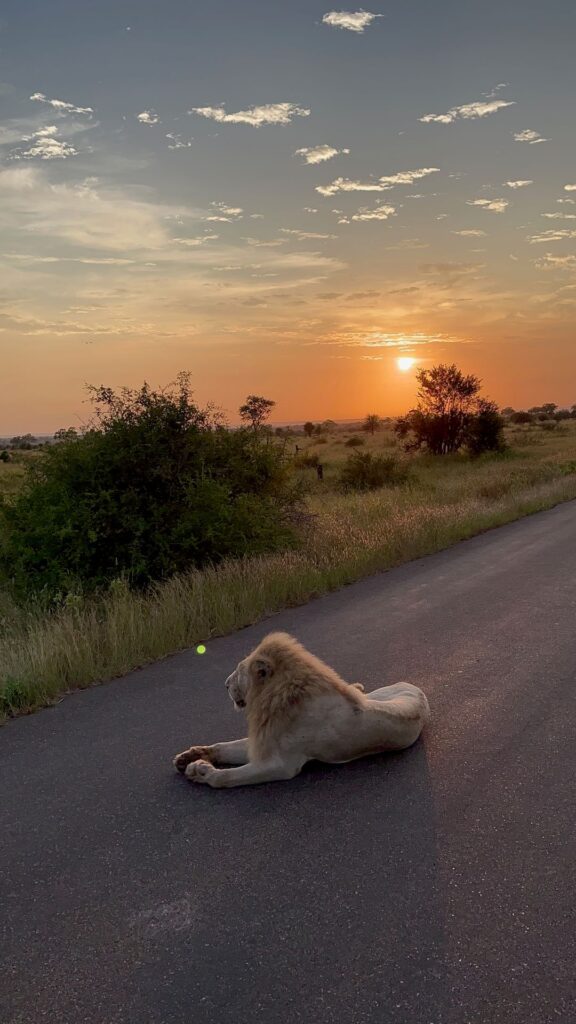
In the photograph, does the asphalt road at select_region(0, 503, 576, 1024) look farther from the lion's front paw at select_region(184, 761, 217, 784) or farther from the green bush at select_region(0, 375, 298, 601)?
the green bush at select_region(0, 375, 298, 601)

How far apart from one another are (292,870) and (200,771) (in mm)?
1050

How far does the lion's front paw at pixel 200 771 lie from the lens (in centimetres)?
438

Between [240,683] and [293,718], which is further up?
[240,683]

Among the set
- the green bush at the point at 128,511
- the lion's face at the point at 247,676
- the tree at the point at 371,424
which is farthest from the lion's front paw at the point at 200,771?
the tree at the point at 371,424

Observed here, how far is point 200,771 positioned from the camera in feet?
14.5

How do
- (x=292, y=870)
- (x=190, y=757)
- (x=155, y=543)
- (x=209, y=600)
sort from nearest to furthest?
(x=292, y=870) → (x=190, y=757) → (x=209, y=600) → (x=155, y=543)

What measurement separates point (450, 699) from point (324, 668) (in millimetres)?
1695

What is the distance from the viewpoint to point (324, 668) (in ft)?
14.5

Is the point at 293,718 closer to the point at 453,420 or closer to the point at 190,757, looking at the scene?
the point at 190,757

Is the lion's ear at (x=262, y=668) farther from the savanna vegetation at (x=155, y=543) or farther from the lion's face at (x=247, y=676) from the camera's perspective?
the savanna vegetation at (x=155, y=543)

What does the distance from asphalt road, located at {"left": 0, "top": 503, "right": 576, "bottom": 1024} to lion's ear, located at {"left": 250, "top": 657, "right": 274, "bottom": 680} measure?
0.67 metres

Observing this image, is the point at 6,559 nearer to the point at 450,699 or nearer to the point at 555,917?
the point at 450,699

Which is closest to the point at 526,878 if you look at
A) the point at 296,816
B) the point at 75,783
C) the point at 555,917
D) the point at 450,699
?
the point at 555,917

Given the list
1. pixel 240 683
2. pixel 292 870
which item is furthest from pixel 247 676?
pixel 292 870
